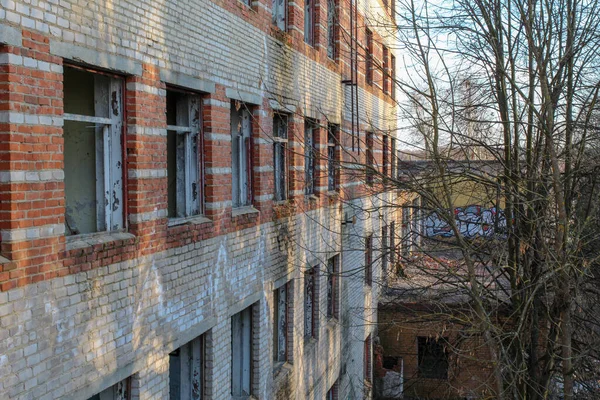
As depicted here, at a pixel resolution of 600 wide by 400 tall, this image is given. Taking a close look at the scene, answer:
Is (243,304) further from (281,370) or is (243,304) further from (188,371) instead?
(281,370)

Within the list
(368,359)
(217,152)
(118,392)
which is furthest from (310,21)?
(368,359)

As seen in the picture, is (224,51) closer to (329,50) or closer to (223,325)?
(223,325)

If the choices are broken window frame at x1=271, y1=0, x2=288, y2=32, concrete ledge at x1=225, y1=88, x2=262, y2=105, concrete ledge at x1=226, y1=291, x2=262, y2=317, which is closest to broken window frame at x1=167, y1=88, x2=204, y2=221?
concrete ledge at x1=225, y1=88, x2=262, y2=105

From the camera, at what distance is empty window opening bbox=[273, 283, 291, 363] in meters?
10.5

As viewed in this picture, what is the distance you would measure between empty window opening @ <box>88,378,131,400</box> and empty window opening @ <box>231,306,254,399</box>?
296 cm

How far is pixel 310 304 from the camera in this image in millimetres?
12344

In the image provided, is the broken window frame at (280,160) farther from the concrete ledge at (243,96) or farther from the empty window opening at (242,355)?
the empty window opening at (242,355)

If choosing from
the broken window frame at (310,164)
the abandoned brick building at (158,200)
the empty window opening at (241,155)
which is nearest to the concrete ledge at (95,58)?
the abandoned brick building at (158,200)

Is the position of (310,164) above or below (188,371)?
above

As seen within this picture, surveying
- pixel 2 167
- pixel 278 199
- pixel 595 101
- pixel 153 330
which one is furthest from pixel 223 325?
pixel 595 101

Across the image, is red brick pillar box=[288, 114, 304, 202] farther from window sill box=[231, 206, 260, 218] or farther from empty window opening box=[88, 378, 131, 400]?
empty window opening box=[88, 378, 131, 400]

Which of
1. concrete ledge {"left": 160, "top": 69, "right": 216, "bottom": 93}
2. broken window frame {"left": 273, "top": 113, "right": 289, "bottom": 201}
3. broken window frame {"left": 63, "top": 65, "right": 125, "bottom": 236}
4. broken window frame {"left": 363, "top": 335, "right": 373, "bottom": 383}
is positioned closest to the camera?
broken window frame {"left": 63, "top": 65, "right": 125, "bottom": 236}

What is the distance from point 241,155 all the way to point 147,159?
9.52 feet

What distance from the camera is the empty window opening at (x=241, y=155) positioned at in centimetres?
865
